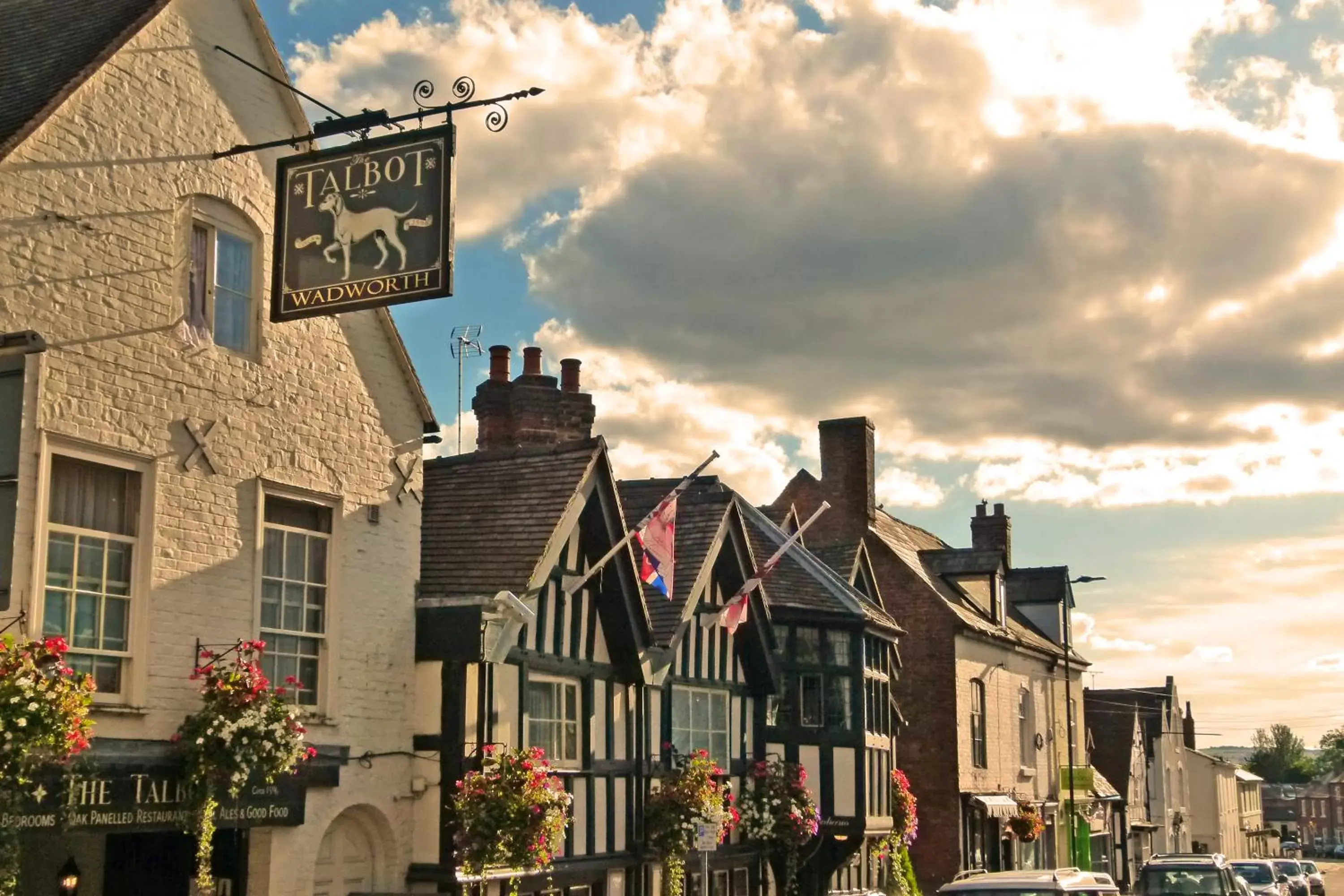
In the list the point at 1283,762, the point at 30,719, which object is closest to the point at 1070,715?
the point at 30,719

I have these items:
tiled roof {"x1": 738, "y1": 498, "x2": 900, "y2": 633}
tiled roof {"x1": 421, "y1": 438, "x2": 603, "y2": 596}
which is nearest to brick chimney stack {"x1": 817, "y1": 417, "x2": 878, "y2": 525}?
tiled roof {"x1": 738, "y1": 498, "x2": 900, "y2": 633}

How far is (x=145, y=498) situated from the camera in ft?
48.2

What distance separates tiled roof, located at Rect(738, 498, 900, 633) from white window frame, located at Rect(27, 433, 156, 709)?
49.6 ft

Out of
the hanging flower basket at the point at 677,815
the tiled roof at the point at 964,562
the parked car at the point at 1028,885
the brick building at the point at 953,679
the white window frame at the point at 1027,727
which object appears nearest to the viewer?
the parked car at the point at 1028,885

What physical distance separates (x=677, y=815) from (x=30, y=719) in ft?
39.7

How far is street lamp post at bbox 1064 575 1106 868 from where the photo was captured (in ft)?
141

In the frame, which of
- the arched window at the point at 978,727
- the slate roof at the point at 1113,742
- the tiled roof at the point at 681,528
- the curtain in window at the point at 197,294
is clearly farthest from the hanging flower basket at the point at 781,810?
the slate roof at the point at 1113,742

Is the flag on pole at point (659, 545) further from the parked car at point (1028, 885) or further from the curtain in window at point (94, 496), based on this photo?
the curtain in window at point (94, 496)

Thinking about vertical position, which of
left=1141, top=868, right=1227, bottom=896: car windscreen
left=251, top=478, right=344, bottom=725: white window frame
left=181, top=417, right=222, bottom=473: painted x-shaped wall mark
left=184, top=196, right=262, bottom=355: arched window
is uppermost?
left=184, top=196, right=262, bottom=355: arched window

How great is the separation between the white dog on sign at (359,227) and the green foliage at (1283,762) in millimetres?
185394

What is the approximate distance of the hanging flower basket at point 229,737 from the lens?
571 inches

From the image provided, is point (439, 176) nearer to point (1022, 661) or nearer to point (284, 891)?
point (284, 891)

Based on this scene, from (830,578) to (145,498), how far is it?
59.8 ft

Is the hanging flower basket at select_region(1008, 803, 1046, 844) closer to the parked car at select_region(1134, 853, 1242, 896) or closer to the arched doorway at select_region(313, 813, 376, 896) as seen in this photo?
the parked car at select_region(1134, 853, 1242, 896)
